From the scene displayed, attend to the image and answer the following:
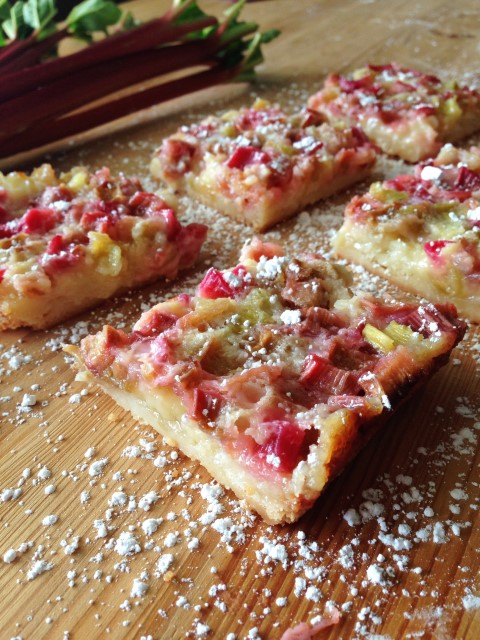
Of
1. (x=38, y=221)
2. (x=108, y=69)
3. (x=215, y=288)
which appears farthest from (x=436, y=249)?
(x=108, y=69)

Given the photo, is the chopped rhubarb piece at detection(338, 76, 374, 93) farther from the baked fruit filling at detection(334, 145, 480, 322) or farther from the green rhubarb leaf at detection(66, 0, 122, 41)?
the green rhubarb leaf at detection(66, 0, 122, 41)

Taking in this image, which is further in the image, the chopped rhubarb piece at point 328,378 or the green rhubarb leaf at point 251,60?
the green rhubarb leaf at point 251,60

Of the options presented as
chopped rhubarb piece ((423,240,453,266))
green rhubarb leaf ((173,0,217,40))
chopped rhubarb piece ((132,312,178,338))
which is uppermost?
green rhubarb leaf ((173,0,217,40))

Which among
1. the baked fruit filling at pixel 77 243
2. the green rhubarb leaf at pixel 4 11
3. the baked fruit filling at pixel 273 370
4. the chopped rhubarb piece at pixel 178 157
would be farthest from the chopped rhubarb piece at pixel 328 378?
the green rhubarb leaf at pixel 4 11

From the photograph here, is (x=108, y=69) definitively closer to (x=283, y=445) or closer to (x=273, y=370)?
(x=273, y=370)

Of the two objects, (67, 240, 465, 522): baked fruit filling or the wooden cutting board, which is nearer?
the wooden cutting board

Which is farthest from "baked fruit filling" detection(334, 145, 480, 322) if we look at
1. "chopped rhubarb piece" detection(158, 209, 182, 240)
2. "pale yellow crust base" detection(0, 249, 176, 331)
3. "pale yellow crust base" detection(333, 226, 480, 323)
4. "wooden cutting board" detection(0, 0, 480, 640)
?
"pale yellow crust base" detection(0, 249, 176, 331)

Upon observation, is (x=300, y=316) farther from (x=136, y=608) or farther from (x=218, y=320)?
(x=136, y=608)

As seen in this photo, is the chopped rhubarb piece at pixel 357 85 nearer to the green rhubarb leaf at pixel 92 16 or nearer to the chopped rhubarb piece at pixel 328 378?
the green rhubarb leaf at pixel 92 16

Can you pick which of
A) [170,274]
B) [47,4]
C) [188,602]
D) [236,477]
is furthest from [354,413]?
[47,4]
